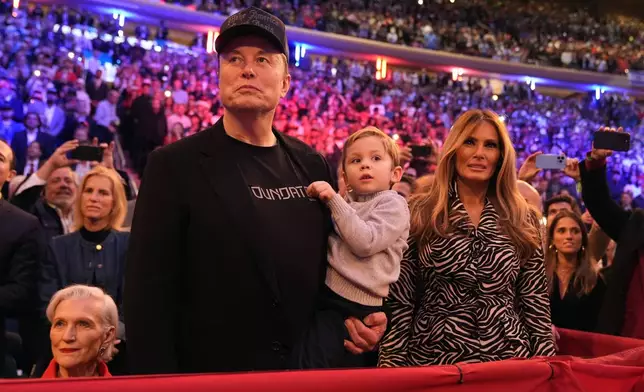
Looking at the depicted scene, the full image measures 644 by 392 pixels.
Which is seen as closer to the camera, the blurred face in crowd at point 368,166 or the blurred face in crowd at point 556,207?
the blurred face in crowd at point 368,166

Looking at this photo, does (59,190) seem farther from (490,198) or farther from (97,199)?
(490,198)

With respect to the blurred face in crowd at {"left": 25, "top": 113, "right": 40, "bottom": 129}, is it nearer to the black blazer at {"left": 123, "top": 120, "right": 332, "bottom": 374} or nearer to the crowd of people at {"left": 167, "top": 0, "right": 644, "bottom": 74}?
the black blazer at {"left": 123, "top": 120, "right": 332, "bottom": 374}

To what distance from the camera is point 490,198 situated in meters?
2.19

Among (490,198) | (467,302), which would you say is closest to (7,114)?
(490,198)

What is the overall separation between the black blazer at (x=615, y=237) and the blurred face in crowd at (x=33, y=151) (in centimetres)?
544

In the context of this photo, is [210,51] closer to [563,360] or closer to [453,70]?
[453,70]

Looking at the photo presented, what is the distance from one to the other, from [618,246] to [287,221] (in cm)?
180

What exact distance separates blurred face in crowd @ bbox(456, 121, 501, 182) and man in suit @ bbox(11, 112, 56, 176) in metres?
5.76

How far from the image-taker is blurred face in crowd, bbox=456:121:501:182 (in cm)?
212

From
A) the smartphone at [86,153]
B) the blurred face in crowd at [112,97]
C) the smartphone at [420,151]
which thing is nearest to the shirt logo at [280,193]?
the smartphone at [86,153]

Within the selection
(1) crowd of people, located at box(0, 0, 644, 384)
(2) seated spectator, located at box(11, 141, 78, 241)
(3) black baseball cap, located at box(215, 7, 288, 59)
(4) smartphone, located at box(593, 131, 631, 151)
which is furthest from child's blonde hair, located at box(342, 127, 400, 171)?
(2) seated spectator, located at box(11, 141, 78, 241)

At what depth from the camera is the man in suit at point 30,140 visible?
700 centimetres

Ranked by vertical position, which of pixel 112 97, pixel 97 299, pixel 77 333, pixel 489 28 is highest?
pixel 489 28

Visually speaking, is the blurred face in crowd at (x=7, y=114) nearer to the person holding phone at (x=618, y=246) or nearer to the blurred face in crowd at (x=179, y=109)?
the blurred face in crowd at (x=179, y=109)
